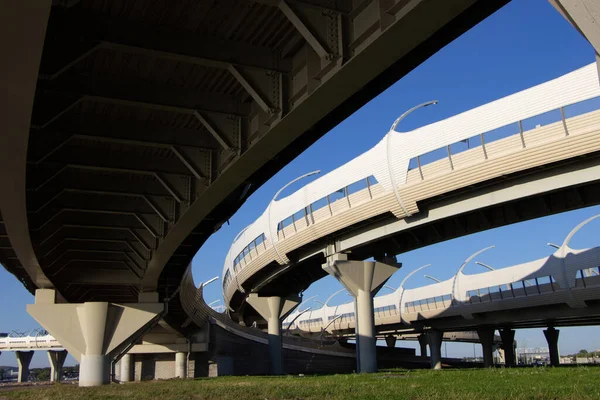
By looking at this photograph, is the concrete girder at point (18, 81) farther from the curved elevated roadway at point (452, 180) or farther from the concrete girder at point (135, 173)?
the curved elevated roadway at point (452, 180)

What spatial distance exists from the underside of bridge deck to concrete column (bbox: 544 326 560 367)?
52.7 m

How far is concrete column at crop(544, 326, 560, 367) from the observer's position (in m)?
64.0

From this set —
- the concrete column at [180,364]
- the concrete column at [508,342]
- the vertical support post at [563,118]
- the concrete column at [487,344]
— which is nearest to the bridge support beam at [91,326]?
the vertical support post at [563,118]

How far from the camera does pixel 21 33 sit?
8.44 m

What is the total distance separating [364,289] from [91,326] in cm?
1433

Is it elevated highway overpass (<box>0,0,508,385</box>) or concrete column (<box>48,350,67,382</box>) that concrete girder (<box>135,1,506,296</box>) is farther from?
concrete column (<box>48,350,67,382</box>)

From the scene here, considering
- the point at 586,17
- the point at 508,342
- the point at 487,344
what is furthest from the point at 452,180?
the point at 508,342

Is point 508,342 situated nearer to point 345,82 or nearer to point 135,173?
point 135,173

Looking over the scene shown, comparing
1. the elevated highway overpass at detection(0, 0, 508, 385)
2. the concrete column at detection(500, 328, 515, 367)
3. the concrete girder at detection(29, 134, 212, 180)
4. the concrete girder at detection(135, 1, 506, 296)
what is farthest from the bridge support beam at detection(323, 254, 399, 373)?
the concrete column at detection(500, 328, 515, 367)

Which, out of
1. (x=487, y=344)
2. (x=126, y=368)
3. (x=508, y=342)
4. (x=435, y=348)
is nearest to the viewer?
(x=487, y=344)

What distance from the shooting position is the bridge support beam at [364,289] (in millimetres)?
33188

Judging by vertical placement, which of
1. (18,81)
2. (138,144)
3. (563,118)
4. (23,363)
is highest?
(563,118)

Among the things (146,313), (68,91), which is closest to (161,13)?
(68,91)

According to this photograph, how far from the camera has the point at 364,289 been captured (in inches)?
1337
